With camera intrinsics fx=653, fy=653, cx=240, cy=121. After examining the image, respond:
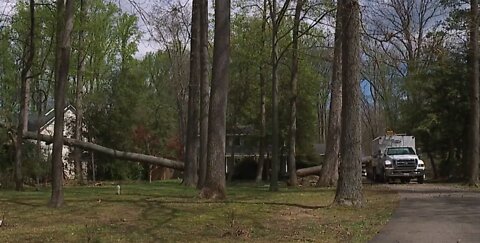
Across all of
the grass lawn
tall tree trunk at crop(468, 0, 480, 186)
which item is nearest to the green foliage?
tall tree trunk at crop(468, 0, 480, 186)

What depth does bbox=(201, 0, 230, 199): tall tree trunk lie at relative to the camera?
18.3 metres

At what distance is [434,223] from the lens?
13.5 m

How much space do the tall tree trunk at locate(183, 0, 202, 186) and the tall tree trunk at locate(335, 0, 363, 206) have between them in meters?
9.14

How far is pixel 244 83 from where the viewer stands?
51.0 metres

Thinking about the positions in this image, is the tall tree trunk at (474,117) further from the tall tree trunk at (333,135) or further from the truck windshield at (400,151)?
the truck windshield at (400,151)

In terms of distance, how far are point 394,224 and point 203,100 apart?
11644mm

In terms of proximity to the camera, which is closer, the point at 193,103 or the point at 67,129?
the point at 193,103

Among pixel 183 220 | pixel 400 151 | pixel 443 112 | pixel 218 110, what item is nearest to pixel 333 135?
pixel 400 151

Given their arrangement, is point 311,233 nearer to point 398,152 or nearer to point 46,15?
point 46,15

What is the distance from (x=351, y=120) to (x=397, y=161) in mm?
19401

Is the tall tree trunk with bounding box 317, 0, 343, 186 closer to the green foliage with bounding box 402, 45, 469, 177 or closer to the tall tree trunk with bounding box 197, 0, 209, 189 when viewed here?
the tall tree trunk with bounding box 197, 0, 209, 189

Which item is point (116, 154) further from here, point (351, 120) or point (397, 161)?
point (351, 120)

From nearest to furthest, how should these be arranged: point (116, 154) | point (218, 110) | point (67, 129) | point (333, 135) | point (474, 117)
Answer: point (218, 110), point (333, 135), point (474, 117), point (116, 154), point (67, 129)

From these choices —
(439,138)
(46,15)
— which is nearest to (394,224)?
(46,15)
